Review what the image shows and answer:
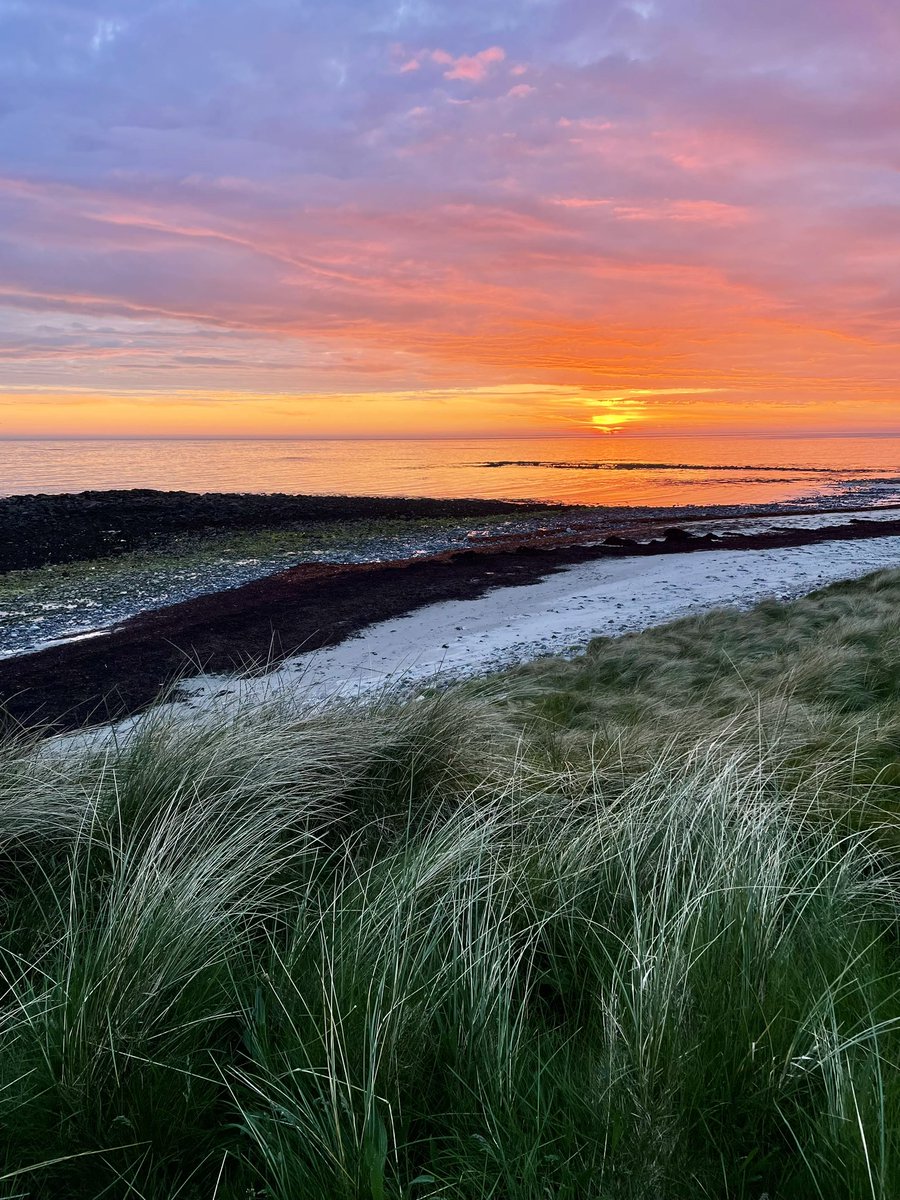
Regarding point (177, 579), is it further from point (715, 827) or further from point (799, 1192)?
point (799, 1192)

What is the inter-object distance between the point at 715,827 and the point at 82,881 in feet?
8.12

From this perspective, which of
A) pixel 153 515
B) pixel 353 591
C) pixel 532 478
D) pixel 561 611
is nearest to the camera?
pixel 561 611

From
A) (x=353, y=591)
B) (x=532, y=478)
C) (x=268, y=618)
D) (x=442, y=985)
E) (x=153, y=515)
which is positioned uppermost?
(x=532, y=478)

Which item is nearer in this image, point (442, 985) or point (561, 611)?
point (442, 985)

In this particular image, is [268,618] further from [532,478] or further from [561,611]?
[532,478]

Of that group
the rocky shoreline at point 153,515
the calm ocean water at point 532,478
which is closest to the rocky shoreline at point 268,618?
the rocky shoreline at point 153,515

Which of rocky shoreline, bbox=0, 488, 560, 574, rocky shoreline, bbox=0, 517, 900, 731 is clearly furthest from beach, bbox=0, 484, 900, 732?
rocky shoreline, bbox=0, 488, 560, 574

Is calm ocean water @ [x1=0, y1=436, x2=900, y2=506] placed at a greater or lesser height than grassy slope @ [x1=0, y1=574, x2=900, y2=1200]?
greater

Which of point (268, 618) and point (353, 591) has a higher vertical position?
point (353, 591)

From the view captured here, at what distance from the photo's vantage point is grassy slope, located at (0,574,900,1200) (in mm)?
1507

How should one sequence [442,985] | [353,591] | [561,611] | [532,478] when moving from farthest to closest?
[532,478]
[353,591]
[561,611]
[442,985]

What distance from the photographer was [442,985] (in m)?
2.03

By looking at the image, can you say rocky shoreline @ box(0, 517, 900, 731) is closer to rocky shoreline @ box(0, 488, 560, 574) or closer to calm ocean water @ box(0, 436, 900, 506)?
rocky shoreline @ box(0, 488, 560, 574)

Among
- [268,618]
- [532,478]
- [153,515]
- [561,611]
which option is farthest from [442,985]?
[532,478]
